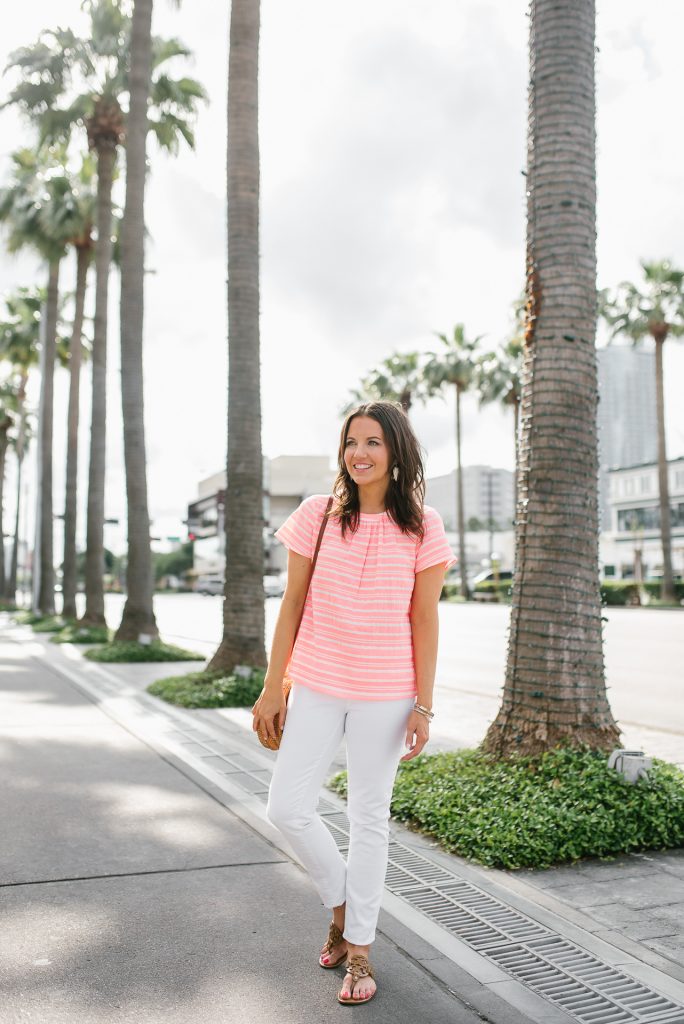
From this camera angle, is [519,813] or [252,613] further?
[252,613]

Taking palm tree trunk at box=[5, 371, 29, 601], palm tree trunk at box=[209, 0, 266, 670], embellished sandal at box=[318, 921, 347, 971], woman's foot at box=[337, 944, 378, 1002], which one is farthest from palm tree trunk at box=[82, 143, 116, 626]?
palm tree trunk at box=[5, 371, 29, 601]

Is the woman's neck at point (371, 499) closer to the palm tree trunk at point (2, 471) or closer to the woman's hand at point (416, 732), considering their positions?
the woman's hand at point (416, 732)

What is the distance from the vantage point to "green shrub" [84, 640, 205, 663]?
1655cm

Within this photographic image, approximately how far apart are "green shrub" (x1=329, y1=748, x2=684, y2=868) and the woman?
1.69 metres

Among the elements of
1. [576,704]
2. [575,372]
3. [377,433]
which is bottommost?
[576,704]

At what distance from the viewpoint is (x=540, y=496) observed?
19.9ft

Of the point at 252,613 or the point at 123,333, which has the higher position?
the point at 123,333

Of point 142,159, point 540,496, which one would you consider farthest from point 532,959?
point 142,159

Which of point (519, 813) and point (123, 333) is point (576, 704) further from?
point (123, 333)

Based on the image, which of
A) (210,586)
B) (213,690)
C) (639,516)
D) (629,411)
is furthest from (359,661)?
(629,411)

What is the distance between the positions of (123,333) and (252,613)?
7.84 m

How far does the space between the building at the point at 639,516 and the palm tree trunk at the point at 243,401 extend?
70.1 m

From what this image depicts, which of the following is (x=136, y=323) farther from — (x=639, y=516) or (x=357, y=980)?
(x=639, y=516)

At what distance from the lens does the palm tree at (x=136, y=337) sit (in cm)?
1750
